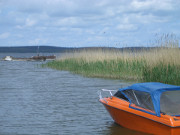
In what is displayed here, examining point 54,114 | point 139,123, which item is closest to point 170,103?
point 139,123

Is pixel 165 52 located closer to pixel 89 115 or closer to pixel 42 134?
pixel 89 115

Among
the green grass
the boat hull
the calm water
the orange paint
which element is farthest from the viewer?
the green grass

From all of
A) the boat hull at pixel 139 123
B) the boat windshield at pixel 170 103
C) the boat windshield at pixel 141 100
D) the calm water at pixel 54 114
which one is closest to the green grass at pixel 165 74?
the calm water at pixel 54 114

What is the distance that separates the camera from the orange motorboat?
8117 millimetres

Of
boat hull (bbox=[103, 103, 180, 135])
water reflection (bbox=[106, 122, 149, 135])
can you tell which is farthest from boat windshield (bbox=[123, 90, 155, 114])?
water reflection (bbox=[106, 122, 149, 135])

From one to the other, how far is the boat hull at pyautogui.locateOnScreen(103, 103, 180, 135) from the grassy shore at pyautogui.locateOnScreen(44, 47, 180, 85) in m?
5.97

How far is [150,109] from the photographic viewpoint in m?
8.62

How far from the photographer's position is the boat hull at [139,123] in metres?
8.10

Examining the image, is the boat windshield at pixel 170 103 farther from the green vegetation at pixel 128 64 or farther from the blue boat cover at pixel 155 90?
the green vegetation at pixel 128 64

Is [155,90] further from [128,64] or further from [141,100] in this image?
[128,64]

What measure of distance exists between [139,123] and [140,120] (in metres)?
0.16

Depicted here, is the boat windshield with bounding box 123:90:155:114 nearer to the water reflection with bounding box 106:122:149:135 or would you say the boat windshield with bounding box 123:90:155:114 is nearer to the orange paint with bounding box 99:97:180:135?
the orange paint with bounding box 99:97:180:135

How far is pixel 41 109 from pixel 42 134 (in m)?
3.54

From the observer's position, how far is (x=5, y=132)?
9.84 meters
